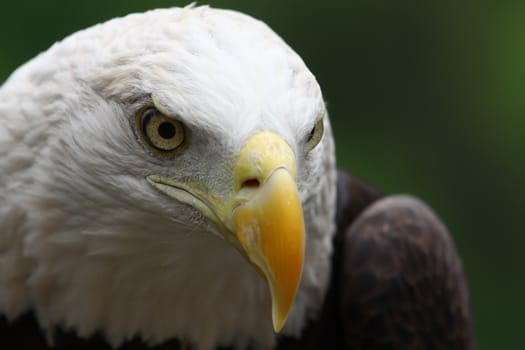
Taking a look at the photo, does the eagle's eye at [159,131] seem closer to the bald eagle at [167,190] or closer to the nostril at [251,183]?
the bald eagle at [167,190]

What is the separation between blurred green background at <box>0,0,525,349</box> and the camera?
4391mm

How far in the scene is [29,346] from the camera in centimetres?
204

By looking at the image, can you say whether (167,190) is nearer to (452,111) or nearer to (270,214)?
(270,214)

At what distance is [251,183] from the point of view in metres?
1.56

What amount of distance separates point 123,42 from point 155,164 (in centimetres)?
23

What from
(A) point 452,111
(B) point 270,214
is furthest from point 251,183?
(A) point 452,111

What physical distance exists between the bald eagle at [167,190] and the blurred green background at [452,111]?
219 cm

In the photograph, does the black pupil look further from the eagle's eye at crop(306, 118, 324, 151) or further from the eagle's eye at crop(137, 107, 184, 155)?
the eagle's eye at crop(306, 118, 324, 151)

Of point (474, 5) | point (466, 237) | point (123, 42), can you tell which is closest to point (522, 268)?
point (466, 237)

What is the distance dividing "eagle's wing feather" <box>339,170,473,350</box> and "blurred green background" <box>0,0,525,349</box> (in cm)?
184

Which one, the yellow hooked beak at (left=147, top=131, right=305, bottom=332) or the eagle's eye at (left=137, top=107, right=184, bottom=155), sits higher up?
the eagle's eye at (left=137, top=107, right=184, bottom=155)

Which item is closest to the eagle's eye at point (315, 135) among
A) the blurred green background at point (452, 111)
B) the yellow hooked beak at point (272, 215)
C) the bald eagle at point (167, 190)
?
the bald eagle at point (167, 190)

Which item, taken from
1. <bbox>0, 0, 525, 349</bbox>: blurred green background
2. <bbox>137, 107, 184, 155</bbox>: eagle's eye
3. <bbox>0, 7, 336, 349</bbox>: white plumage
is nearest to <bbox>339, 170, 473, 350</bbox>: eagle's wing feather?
<bbox>0, 7, 336, 349</bbox>: white plumage

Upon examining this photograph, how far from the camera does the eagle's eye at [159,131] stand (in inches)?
63.5
